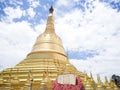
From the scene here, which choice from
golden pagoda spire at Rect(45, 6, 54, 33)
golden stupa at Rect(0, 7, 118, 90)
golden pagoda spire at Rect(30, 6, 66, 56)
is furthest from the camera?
golden pagoda spire at Rect(45, 6, 54, 33)

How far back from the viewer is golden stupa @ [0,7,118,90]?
25998 millimetres

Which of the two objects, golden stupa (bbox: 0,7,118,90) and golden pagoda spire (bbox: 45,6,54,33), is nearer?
golden stupa (bbox: 0,7,118,90)

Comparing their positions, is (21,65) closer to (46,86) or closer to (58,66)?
(58,66)

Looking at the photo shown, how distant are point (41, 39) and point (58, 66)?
22.7ft

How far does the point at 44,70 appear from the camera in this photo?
2822cm


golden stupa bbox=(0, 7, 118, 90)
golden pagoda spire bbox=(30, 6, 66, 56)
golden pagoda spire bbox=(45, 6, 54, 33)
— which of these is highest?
golden pagoda spire bbox=(45, 6, 54, 33)

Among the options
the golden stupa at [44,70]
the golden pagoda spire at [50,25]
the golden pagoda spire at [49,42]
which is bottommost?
the golden stupa at [44,70]

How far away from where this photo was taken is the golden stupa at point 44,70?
25998 mm

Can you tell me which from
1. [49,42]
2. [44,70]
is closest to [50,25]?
[49,42]

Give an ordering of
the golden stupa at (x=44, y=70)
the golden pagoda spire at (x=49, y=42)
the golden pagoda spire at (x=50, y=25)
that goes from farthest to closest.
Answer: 1. the golden pagoda spire at (x=50, y=25)
2. the golden pagoda spire at (x=49, y=42)
3. the golden stupa at (x=44, y=70)

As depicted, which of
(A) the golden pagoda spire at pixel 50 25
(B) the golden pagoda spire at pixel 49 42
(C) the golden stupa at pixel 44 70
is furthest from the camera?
(A) the golden pagoda spire at pixel 50 25

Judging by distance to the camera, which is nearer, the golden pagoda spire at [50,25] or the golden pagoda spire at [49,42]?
the golden pagoda spire at [49,42]

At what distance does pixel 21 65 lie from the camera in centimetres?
3095

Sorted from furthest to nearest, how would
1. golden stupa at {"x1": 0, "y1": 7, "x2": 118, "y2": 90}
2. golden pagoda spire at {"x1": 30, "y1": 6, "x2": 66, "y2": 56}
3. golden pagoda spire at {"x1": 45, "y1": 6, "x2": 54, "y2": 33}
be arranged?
golden pagoda spire at {"x1": 45, "y1": 6, "x2": 54, "y2": 33}, golden pagoda spire at {"x1": 30, "y1": 6, "x2": 66, "y2": 56}, golden stupa at {"x1": 0, "y1": 7, "x2": 118, "y2": 90}
